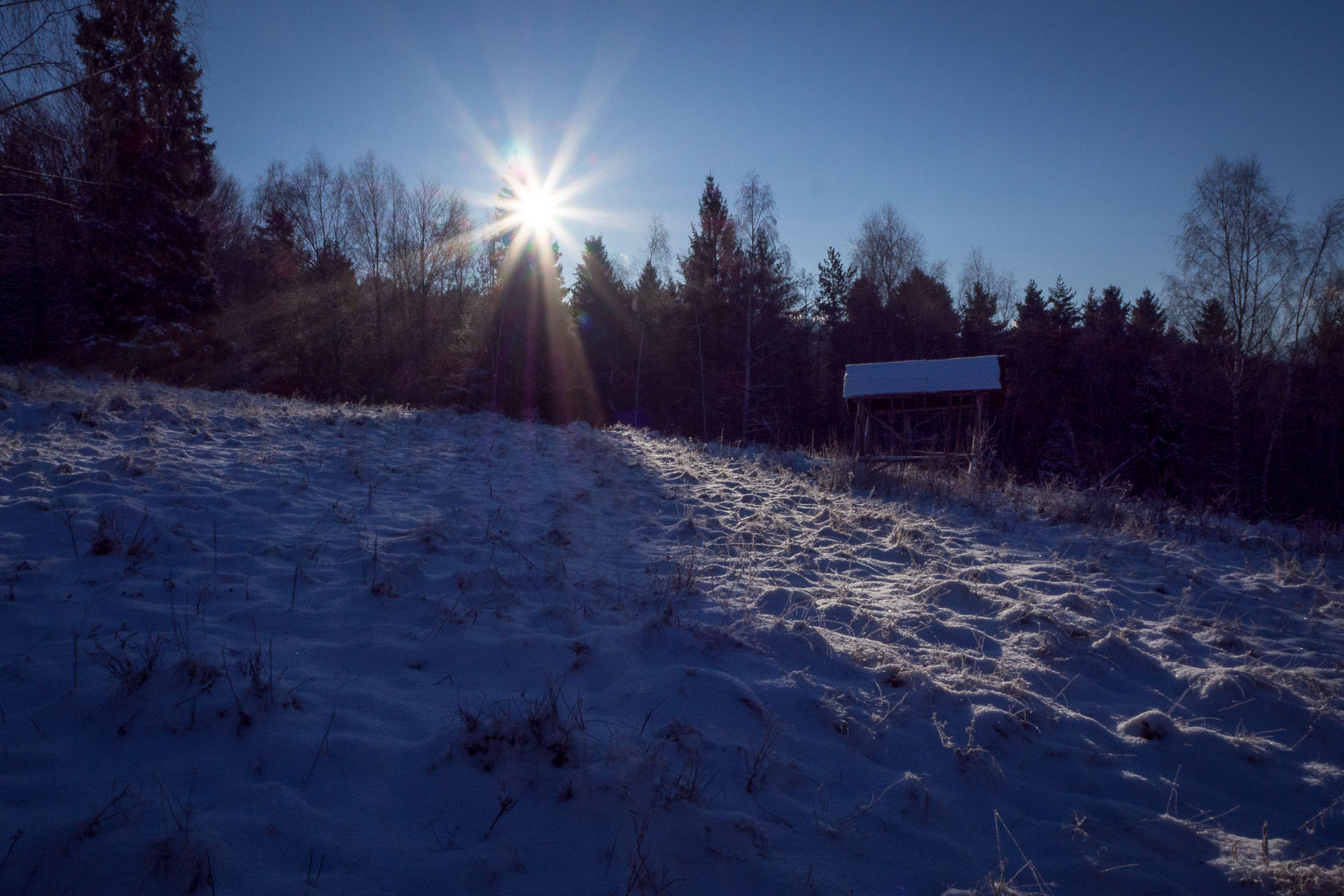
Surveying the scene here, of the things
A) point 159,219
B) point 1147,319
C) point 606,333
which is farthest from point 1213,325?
point 159,219

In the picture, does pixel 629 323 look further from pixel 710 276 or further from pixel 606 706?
pixel 606 706

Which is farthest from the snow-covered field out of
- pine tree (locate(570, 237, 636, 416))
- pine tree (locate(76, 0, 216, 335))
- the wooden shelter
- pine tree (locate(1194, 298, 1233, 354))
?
pine tree (locate(570, 237, 636, 416))

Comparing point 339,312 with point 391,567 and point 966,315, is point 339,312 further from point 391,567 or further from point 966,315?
point 966,315

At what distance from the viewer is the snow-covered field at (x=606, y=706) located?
6.54 ft

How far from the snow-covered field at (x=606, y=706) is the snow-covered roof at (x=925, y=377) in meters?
7.39

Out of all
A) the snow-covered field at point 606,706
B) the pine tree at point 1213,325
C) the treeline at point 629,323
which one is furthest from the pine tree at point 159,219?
the pine tree at point 1213,325

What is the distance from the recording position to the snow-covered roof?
12.5 metres

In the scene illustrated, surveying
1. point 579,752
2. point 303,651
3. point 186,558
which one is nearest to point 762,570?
point 579,752

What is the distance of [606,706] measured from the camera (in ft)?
9.23

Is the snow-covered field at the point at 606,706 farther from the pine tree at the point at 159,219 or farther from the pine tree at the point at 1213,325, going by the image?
the pine tree at the point at 1213,325

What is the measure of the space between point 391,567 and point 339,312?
2587cm

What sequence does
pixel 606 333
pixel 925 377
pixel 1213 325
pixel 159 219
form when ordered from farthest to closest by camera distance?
1. pixel 606 333
2. pixel 1213 325
3. pixel 159 219
4. pixel 925 377

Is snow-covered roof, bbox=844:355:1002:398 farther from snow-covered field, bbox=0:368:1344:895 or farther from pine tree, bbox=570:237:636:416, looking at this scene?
pine tree, bbox=570:237:636:416

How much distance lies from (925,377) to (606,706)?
12.0 meters
